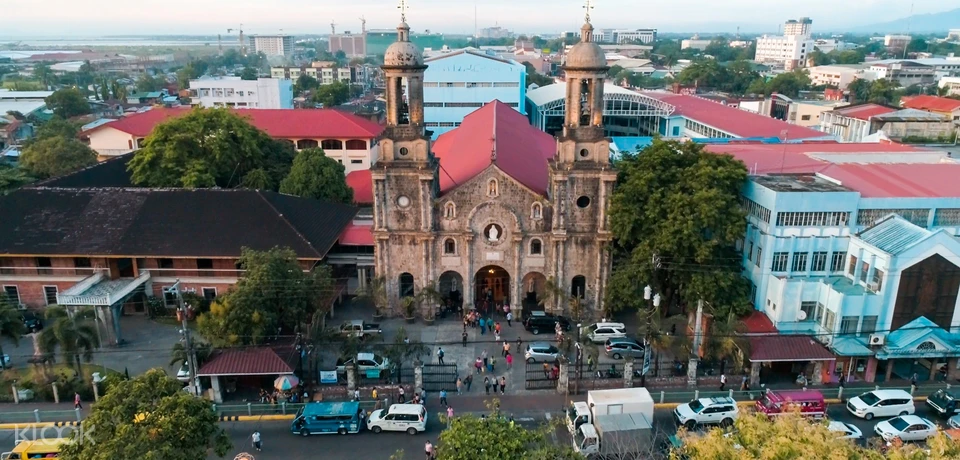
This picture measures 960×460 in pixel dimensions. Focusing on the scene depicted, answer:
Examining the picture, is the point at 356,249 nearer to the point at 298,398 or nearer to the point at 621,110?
the point at 298,398

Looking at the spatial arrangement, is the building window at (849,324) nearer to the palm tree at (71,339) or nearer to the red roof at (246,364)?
the red roof at (246,364)

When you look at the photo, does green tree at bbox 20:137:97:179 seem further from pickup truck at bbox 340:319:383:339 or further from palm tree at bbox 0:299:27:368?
pickup truck at bbox 340:319:383:339

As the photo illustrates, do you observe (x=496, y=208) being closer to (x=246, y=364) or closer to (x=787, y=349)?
(x=246, y=364)

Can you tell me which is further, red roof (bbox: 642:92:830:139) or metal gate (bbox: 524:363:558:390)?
red roof (bbox: 642:92:830:139)

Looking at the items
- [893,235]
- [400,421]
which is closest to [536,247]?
[400,421]

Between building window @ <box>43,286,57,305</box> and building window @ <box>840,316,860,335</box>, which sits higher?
building window @ <box>840,316,860,335</box>

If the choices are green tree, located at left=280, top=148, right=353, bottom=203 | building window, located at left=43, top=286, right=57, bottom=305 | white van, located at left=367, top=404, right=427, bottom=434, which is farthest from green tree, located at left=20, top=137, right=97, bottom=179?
white van, located at left=367, top=404, right=427, bottom=434

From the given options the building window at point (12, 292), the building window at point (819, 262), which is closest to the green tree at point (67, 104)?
the building window at point (12, 292)
